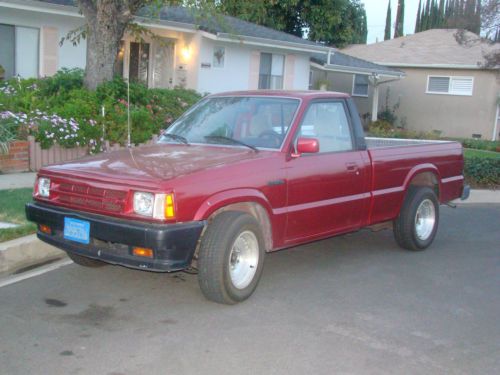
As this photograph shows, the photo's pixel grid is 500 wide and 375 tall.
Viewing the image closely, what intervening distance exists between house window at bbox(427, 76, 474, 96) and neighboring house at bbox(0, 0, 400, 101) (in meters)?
5.10

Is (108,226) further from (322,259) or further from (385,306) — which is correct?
(322,259)

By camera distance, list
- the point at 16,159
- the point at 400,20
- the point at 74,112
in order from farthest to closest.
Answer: the point at 400,20
the point at 74,112
the point at 16,159

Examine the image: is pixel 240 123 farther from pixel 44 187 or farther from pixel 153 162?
pixel 44 187

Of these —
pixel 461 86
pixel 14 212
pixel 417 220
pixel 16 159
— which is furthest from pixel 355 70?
pixel 14 212

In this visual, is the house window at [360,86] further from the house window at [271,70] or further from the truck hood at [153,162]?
the truck hood at [153,162]

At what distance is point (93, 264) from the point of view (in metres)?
6.14

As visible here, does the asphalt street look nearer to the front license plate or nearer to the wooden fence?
the front license plate

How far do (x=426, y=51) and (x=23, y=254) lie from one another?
25.8m

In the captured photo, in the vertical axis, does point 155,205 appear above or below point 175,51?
below

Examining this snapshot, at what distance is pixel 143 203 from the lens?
4824 millimetres

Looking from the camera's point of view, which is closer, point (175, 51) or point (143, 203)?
point (143, 203)

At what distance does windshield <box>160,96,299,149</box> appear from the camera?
6.02 m

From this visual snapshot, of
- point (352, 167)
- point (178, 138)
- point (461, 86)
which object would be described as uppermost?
point (461, 86)

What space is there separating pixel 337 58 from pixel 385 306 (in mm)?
20743
